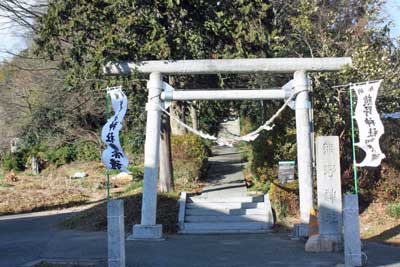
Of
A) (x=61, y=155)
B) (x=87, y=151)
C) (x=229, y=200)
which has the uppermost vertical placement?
(x=87, y=151)

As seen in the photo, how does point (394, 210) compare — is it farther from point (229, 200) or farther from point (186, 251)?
point (186, 251)

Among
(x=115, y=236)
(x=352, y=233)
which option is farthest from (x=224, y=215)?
(x=115, y=236)

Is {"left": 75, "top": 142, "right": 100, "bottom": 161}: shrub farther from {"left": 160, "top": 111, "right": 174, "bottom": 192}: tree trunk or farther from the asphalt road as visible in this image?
the asphalt road

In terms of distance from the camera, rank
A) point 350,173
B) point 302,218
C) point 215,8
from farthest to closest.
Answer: point 350,173 → point 215,8 → point 302,218

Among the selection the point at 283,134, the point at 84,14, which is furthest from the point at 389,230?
the point at 84,14

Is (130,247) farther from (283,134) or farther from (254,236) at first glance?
(283,134)

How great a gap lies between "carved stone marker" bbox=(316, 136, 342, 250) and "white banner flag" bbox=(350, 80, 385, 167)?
0.65 metres

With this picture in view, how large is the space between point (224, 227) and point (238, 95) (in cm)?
357

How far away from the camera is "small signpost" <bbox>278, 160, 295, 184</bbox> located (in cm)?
1614

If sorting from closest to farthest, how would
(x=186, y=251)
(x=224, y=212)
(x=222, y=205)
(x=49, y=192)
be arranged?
1. (x=186, y=251)
2. (x=224, y=212)
3. (x=222, y=205)
4. (x=49, y=192)

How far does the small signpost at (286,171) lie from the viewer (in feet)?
53.0

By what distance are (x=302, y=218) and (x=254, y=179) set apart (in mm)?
5319

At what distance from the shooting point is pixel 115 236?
9.65 m

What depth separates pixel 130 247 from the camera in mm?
12188
